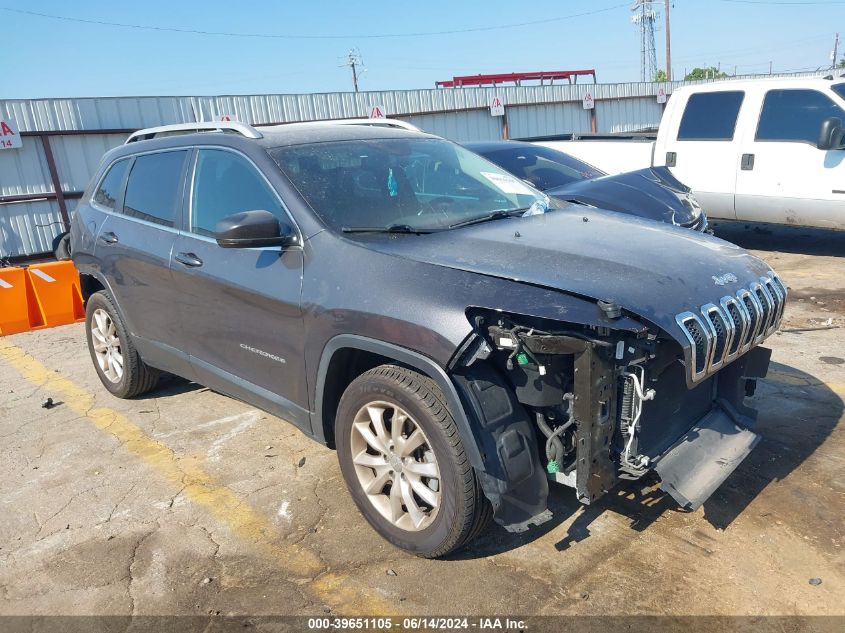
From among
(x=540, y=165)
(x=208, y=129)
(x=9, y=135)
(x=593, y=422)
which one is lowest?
(x=593, y=422)

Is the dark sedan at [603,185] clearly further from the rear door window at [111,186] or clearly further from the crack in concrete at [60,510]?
the crack in concrete at [60,510]

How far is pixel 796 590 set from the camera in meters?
2.83

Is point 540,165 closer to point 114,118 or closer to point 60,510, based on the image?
point 60,510

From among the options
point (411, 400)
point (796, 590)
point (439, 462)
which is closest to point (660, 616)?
point (796, 590)

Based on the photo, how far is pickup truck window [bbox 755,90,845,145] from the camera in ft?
26.8

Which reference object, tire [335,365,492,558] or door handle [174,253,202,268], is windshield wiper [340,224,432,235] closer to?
tire [335,365,492,558]

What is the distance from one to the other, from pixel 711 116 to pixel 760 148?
2.84 feet

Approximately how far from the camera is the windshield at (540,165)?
7.68 meters

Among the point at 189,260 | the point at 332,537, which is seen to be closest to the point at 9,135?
the point at 189,260

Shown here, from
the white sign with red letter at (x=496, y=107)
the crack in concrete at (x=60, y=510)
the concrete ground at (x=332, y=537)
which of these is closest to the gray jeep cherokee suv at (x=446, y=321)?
the concrete ground at (x=332, y=537)

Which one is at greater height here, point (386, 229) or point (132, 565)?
point (386, 229)

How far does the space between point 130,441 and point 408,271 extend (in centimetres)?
277

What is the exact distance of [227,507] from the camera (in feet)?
12.5

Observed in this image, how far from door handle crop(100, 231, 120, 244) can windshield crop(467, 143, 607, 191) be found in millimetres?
4088
